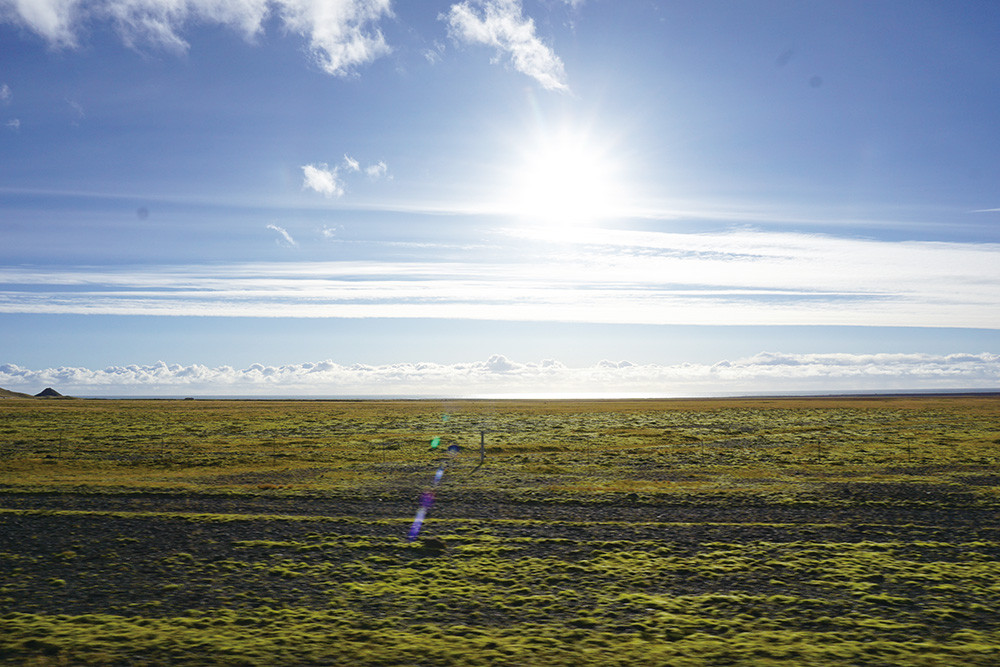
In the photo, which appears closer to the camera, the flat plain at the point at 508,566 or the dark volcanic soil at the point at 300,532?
the flat plain at the point at 508,566

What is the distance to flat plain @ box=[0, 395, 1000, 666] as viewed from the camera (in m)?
12.0

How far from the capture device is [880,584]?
1572 cm

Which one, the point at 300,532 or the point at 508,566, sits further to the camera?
the point at 300,532

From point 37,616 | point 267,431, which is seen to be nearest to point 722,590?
point 37,616

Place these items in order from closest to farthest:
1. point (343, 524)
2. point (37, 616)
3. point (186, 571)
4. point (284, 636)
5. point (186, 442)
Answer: point (284, 636)
point (37, 616)
point (186, 571)
point (343, 524)
point (186, 442)

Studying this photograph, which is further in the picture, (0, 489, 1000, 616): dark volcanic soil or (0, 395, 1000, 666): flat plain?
(0, 489, 1000, 616): dark volcanic soil

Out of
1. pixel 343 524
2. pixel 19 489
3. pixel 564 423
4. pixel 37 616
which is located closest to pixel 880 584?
pixel 343 524

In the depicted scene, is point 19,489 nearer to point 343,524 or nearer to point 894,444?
point 343,524

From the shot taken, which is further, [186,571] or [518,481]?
[518,481]

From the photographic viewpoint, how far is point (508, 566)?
17.7 metres

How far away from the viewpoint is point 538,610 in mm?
14180

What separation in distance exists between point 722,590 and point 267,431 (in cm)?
6635

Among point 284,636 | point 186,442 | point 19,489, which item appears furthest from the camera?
point 186,442

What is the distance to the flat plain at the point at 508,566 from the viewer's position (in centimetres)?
1203
